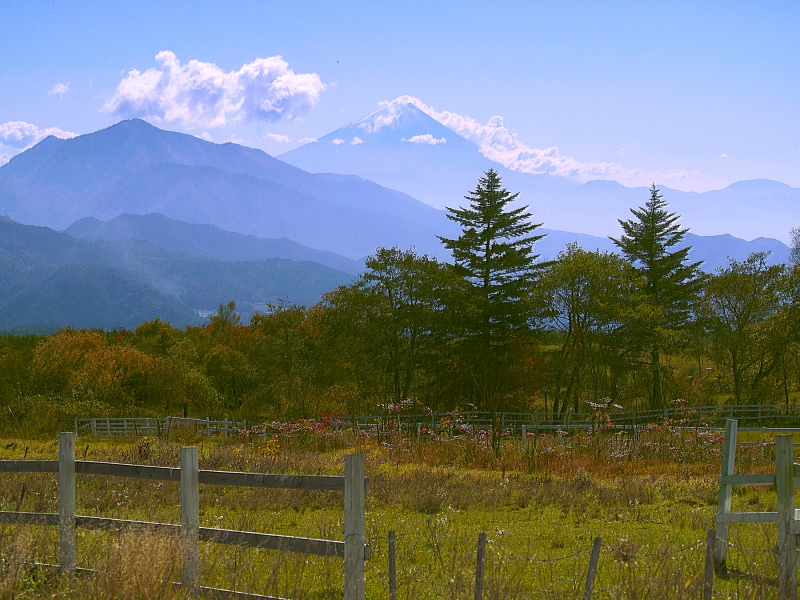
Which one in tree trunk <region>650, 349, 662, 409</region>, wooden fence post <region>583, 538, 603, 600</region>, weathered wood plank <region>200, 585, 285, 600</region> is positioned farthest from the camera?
tree trunk <region>650, 349, 662, 409</region>

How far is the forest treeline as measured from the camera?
157 ft

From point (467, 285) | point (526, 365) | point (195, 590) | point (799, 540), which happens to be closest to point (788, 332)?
point (526, 365)

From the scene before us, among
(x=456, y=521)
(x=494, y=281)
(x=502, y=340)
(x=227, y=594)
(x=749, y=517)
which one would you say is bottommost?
(x=456, y=521)

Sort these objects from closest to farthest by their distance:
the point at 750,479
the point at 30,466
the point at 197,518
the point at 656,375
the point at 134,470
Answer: the point at 197,518 < the point at 134,470 < the point at 750,479 < the point at 30,466 < the point at 656,375

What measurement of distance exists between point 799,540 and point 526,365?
45.0 metres

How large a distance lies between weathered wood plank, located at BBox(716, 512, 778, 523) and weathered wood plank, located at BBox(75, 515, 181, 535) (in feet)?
19.1

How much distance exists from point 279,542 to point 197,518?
96cm

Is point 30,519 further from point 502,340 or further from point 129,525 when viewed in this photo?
point 502,340

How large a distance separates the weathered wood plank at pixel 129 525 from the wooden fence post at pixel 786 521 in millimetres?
5424

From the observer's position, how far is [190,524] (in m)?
6.72

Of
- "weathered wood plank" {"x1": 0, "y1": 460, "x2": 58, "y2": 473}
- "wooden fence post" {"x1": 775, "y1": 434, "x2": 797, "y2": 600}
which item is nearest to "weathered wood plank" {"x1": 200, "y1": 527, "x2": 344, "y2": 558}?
"weathered wood plank" {"x1": 0, "y1": 460, "x2": 58, "y2": 473}

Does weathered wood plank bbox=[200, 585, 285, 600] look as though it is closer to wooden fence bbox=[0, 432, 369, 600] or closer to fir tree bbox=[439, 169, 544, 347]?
wooden fence bbox=[0, 432, 369, 600]

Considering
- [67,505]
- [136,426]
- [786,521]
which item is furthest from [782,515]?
[136,426]

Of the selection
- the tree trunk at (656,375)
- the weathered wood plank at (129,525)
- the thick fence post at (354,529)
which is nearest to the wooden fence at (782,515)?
the thick fence post at (354,529)
